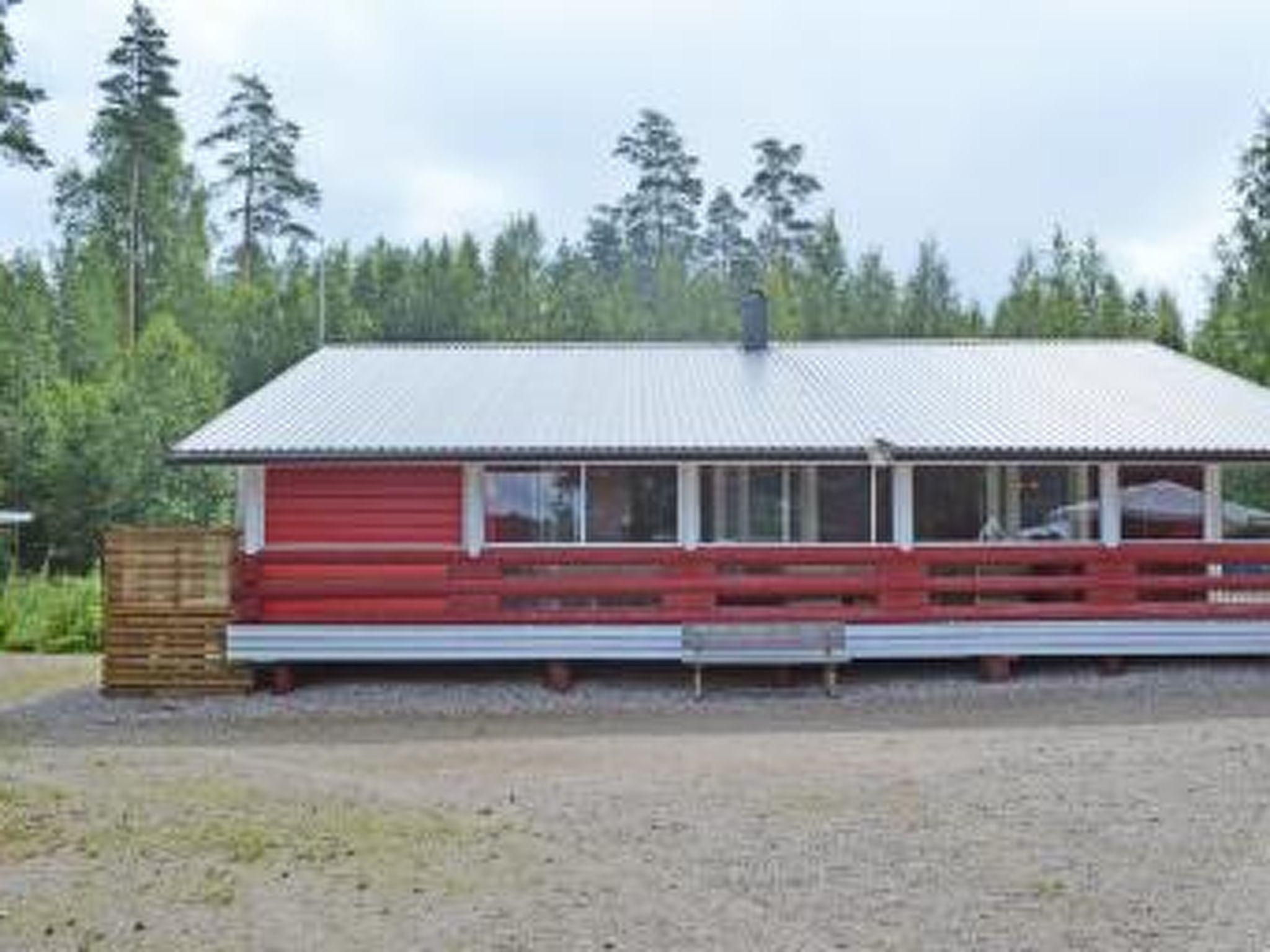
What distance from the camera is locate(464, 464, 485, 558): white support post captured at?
1848 centimetres

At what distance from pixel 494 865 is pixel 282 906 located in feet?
4.10

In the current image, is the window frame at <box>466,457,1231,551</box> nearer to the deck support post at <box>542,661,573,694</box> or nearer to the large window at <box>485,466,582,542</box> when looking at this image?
the large window at <box>485,466,582,542</box>

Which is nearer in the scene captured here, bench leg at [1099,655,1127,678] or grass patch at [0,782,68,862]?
grass patch at [0,782,68,862]

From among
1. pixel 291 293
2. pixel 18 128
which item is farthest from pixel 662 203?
pixel 18 128

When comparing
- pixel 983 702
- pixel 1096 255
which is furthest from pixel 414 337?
pixel 983 702

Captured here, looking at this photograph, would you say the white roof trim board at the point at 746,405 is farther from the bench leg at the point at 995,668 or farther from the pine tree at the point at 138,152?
the pine tree at the point at 138,152

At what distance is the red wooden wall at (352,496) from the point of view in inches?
739

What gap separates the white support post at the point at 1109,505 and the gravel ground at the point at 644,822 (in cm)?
205

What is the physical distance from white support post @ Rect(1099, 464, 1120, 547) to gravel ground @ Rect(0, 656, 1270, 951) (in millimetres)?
2049

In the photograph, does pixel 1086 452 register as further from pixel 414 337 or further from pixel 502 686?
pixel 414 337

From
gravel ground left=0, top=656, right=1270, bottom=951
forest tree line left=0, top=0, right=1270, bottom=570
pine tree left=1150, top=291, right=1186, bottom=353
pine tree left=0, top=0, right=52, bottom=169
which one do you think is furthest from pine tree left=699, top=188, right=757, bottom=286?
gravel ground left=0, top=656, right=1270, bottom=951

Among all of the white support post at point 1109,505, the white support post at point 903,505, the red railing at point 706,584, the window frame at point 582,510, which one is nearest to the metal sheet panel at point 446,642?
the red railing at point 706,584

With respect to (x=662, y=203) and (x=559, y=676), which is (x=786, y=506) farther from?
(x=662, y=203)

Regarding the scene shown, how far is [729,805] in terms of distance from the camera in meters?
11.1
